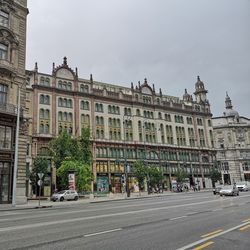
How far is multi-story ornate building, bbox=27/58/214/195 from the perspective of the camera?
6019cm

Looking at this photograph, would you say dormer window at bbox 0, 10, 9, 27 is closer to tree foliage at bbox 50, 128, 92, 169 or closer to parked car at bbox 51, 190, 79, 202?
tree foliage at bbox 50, 128, 92, 169

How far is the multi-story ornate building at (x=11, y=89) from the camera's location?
29.6 meters

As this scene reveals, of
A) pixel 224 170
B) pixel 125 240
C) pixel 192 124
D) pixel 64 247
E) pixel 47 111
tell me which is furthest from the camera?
pixel 224 170

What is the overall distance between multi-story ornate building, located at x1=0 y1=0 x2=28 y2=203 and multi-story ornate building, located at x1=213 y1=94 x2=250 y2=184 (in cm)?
8305

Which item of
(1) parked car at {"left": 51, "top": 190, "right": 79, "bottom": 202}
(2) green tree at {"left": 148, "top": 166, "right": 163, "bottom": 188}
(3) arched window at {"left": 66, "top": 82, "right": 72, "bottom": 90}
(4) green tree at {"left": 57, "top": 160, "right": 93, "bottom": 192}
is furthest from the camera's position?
(3) arched window at {"left": 66, "top": 82, "right": 72, "bottom": 90}

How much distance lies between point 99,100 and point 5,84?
36.9 metres

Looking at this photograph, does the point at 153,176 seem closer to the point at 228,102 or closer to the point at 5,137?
the point at 5,137

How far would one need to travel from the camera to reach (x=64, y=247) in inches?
298

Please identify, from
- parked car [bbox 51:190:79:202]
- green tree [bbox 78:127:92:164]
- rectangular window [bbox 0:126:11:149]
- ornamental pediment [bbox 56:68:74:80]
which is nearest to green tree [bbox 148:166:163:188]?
green tree [bbox 78:127:92:164]

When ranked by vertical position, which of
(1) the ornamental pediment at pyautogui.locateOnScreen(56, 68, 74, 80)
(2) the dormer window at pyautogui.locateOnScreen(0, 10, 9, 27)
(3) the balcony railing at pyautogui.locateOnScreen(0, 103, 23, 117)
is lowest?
(3) the balcony railing at pyautogui.locateOnScreen(0, 103, 23, 117)

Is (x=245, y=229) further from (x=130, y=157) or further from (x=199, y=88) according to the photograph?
(x=199, y=88)

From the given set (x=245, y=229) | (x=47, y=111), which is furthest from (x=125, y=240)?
(x=47, y=111)

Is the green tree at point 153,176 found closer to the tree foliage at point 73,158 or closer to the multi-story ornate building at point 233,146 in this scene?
the tree foliage at point 73,158

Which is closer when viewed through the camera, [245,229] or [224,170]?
[245,229]
